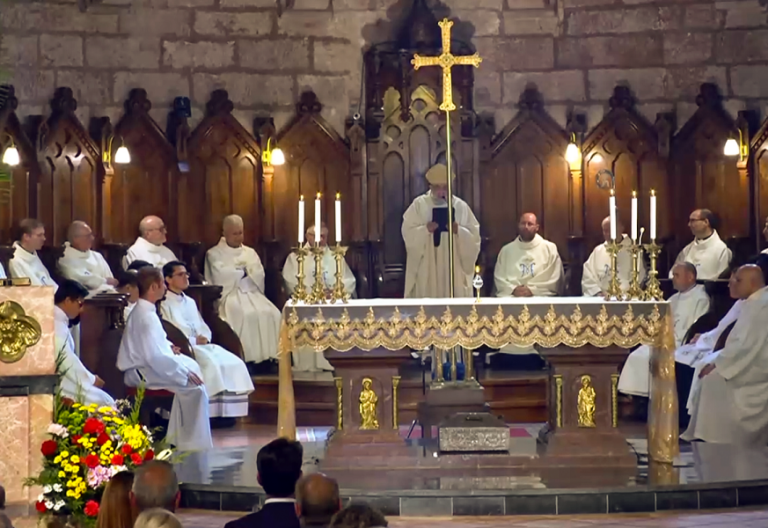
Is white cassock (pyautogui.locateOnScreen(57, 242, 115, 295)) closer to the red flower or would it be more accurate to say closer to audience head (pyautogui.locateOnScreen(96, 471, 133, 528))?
the red flower

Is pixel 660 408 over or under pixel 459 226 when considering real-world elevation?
under

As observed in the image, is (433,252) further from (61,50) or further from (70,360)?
(70,360)

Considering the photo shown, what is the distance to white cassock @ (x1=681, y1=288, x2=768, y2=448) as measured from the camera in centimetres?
939

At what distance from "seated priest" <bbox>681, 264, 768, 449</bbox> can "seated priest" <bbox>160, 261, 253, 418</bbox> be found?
3.47m

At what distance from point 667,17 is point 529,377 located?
4.29m

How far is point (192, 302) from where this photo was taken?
10961mm

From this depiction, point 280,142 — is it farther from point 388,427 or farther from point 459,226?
point 388,427

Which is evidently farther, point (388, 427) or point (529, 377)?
point (529, 377)

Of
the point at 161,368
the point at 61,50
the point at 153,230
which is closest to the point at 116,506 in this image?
the point at 161,368

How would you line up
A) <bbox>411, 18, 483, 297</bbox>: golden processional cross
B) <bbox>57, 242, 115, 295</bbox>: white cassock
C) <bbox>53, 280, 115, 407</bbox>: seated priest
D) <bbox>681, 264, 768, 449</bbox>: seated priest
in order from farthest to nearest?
1. <bbox>57, 242, 115, 295</bbox>: white cassock
2. <bbox>681, 264, 768, 449</bbox>: seated priest
3. <bbox>411, 18, 483, 297</bbox>: golden processional cross
4. <bbox>53, 280, 115, 407</bbox>: seated priest

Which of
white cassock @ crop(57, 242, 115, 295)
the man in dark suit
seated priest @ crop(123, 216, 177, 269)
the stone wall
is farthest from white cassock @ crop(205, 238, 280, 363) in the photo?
the man in dark suit

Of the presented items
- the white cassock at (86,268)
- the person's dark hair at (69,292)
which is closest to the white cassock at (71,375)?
the person's dark hair at (69,292)

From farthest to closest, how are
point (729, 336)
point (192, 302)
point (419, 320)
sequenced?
1. point (192, 302)
2. point (729, 336)
3. point (419, 320)

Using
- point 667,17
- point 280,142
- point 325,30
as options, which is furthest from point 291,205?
point 667,17
